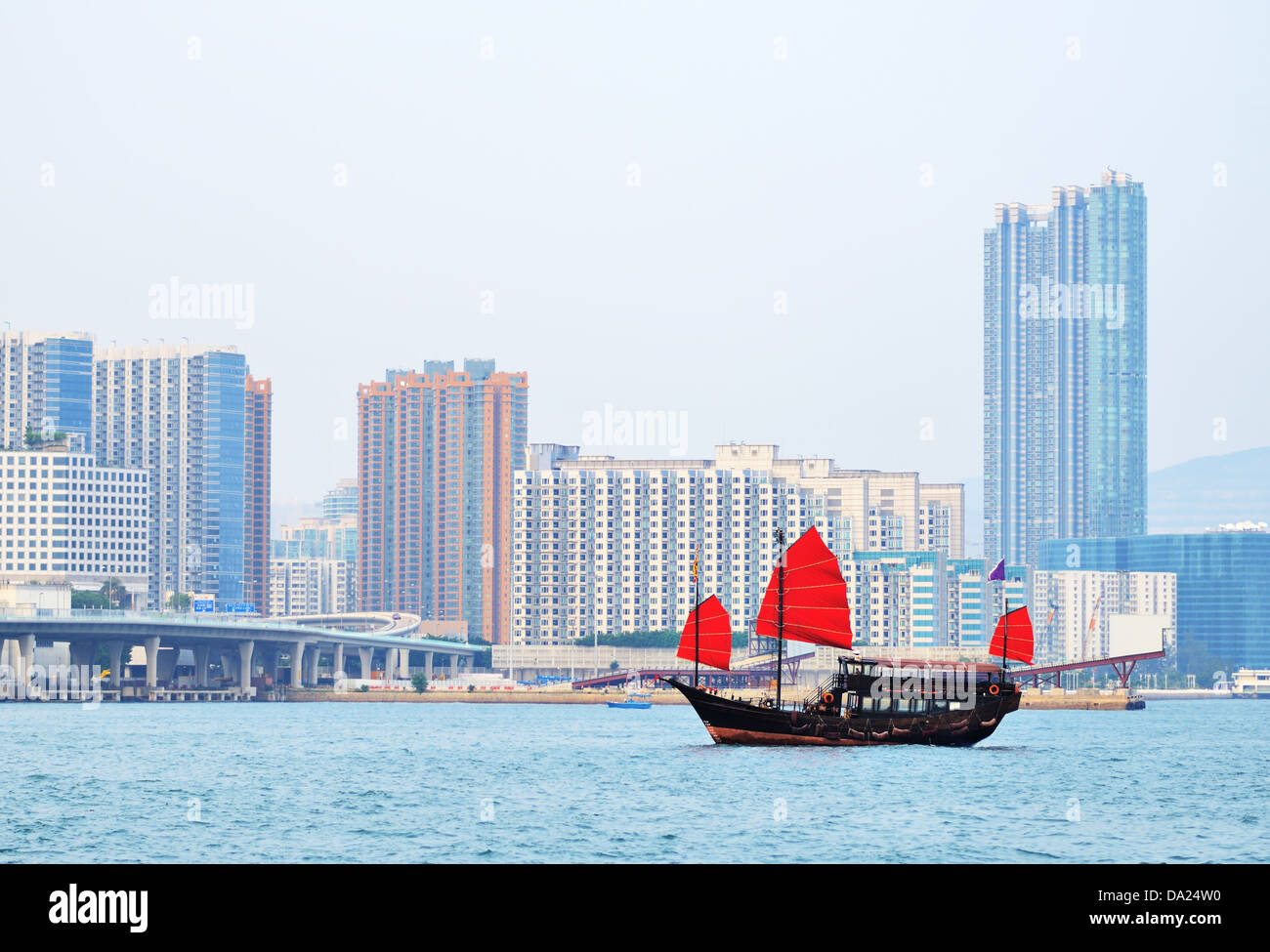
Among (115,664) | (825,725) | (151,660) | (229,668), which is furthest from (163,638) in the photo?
(825,725)

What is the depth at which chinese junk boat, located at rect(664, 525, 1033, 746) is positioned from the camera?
80938 millimetres

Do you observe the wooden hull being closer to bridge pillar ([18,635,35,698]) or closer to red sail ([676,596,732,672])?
red sail ([676,596,732,672])

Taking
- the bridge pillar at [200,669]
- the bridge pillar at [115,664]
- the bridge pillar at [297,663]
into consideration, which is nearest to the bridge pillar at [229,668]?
A: the bridge pillar at [200,669]

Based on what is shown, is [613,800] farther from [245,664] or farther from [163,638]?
[245,664]

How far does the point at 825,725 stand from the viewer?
267 feet

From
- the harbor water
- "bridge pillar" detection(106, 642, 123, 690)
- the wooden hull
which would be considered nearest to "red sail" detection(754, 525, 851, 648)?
the wooden hull

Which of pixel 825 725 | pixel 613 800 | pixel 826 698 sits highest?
pixel 826 698

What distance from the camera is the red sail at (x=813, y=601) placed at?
3292 inches

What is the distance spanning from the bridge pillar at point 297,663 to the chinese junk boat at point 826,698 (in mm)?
111589

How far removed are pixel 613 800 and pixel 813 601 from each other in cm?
3019

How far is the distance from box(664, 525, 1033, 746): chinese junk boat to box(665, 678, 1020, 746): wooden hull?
0.04m
